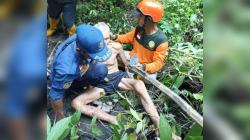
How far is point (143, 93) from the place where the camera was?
2887 mm

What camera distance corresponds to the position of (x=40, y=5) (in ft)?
1.35

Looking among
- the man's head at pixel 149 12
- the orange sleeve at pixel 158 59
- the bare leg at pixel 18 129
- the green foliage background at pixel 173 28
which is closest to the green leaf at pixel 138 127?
the green foliage background at pixel 173 28

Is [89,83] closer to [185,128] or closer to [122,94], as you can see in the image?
[122,94]

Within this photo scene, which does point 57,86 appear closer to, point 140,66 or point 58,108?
point 58,108

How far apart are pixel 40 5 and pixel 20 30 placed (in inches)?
1.2

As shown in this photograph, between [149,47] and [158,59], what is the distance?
0.57 ft

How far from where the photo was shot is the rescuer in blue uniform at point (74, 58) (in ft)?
8.05

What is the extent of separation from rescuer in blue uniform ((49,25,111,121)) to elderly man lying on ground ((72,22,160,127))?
0.56 feet

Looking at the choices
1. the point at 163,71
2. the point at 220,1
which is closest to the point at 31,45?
the point at 220,1

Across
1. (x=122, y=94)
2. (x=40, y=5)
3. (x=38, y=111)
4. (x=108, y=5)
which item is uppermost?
(x=40, y=5)

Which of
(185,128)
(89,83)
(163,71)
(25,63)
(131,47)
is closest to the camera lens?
(25,63)

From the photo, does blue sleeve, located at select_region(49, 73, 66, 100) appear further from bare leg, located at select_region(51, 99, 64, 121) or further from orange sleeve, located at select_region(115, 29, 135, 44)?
orange sleeve, located at select_region(115, 29, 135, 44)

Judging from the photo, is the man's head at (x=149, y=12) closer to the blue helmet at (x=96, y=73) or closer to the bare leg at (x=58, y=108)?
the blue helmet at (x=96, y=73)

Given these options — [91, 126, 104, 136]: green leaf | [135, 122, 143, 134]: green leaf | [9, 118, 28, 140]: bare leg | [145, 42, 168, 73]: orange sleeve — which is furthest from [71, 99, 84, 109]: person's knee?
[9, 118, 28, 140]: bare leg
